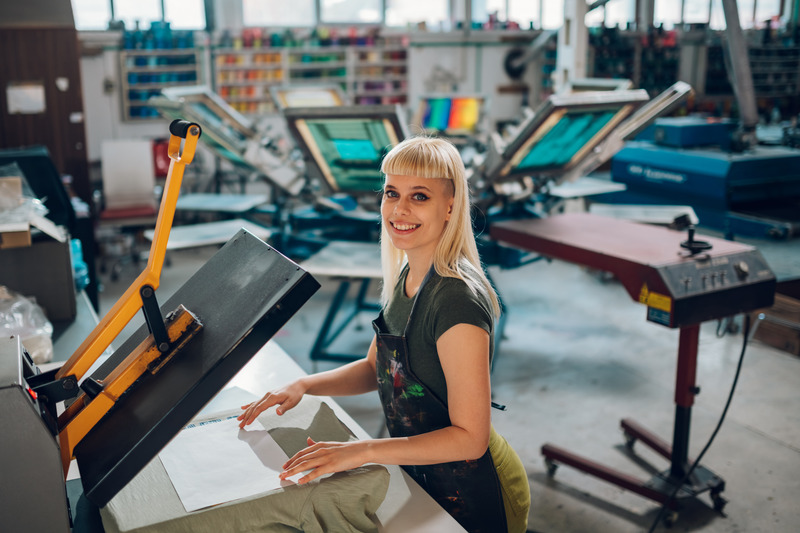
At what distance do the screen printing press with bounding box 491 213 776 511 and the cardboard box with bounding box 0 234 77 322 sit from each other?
1.77 m

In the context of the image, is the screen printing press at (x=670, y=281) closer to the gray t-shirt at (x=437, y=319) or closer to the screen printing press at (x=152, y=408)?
the gray t-shirt at (x=437, y=319)

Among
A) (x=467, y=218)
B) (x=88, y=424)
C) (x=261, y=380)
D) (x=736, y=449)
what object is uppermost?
(x=467, y=218)

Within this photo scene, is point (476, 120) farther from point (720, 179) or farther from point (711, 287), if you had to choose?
point (711, 287)

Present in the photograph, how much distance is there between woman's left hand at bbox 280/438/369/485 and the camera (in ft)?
4.15

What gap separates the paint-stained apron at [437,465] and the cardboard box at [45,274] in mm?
1522

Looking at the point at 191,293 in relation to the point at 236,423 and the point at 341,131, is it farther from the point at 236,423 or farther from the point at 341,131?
the point at 341,131

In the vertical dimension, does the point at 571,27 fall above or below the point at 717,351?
above

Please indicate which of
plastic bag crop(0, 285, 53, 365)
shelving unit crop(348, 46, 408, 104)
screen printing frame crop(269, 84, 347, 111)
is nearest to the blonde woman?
plastic bag crop(0, 285, 53, 365)

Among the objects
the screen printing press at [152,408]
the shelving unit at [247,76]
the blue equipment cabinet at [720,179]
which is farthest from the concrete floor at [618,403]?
the shelving unit at [247,76]

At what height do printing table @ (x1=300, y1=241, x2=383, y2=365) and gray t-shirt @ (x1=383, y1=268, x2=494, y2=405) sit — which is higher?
gray t-shirt @ (x1=383, y1=268, x2=494, y2=405)

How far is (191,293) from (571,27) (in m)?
5.29

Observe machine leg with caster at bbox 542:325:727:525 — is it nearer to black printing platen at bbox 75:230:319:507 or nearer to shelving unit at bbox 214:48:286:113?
black printing platen at bbox 75:230:319:507

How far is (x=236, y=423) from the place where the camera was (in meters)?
1.55

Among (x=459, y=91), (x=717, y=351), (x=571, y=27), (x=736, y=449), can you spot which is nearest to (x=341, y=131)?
(x=736, y=449)
